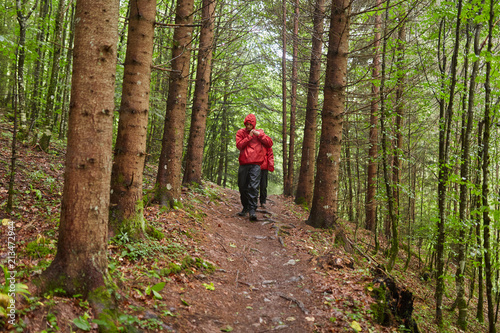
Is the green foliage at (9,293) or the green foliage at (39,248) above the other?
the green foliage at (9,293)

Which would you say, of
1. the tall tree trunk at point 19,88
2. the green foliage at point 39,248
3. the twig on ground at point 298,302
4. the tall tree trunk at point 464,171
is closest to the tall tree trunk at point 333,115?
the tall tree trunk at point 464,171

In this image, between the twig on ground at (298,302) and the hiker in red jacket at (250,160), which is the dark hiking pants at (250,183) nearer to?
the hiker in red jacket at (250,160)

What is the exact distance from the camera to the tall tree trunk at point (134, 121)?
451 centimetres

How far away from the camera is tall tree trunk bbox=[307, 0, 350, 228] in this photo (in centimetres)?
718

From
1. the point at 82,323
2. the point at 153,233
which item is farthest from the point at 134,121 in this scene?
the point at 82,323

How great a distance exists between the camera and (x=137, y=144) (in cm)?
459

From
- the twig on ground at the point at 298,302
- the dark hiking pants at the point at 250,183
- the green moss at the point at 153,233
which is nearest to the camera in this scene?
the twig on ground at the point at 298,302

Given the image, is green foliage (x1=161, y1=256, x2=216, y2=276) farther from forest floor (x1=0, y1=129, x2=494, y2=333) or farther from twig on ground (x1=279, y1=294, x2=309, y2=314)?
twig on ground (x1=279, y1=294, x2=309, y2=314)

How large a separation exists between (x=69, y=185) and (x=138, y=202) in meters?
1.92

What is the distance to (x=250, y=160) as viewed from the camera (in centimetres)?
803

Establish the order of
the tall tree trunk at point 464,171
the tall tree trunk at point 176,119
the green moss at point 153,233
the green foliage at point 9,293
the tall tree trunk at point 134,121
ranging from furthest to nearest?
the tall tree trunk at point 176,119
the tall tree trunk at point 464,171
the green moss at point 153,233
the tall tree trunk at point 134,121
the green foliage at point 9,293

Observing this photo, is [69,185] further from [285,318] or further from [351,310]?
[351,310]

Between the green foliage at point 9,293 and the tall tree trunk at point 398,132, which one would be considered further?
the tall tree trunk at point 398,132

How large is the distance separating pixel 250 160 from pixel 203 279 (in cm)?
406
